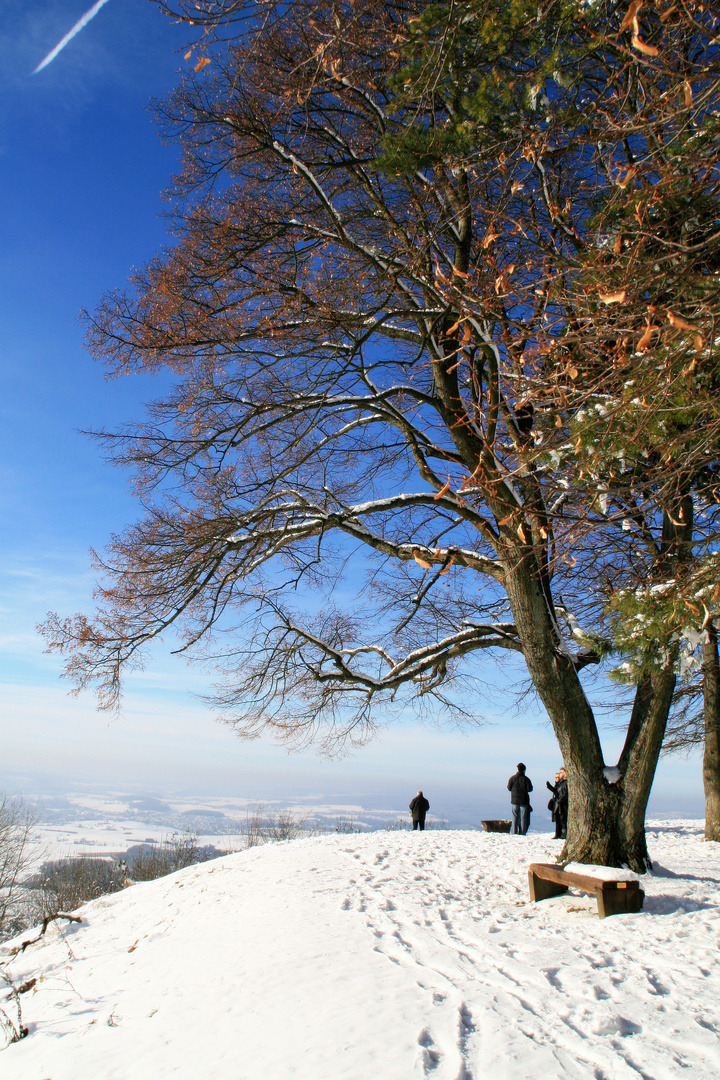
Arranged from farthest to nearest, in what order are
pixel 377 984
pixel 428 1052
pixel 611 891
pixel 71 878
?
pixel 71 878 < pixel 611 891 < pixel 377 984 < pixel 428 1052

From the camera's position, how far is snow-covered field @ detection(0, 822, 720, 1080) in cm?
306

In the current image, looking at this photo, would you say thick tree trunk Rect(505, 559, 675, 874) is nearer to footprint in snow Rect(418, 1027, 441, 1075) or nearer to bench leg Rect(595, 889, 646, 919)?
bench leg Rect(595, 889, 646, 919)

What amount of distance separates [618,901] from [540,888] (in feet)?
2.95

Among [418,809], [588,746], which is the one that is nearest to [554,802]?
[418,809]

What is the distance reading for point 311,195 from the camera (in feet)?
24.0

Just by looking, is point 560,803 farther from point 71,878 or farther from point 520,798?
point 71,878

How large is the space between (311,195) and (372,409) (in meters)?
2.62

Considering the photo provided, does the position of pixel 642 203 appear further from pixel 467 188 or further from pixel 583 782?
pixel 583 782

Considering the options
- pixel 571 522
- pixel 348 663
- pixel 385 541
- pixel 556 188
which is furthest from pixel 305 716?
pixel 556 188

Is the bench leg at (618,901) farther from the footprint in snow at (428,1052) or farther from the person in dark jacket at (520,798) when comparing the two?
the person in dark jacket at (520,798)

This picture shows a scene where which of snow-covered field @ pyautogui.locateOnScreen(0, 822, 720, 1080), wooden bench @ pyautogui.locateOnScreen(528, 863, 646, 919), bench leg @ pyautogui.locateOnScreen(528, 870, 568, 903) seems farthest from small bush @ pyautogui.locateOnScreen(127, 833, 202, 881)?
wooden bench @ pyautogui.locateOnScreen(528, 863, 646, 919)

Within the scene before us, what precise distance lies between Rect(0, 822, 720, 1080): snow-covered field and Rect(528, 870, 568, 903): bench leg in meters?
0.15

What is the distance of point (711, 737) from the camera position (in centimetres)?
1233

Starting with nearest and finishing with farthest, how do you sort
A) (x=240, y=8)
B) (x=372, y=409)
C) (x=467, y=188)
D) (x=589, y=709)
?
1. (x=240, y=8)
2. (x=467, y=188)
3. (x=589, y=709)
4. (x=372, y=409)
